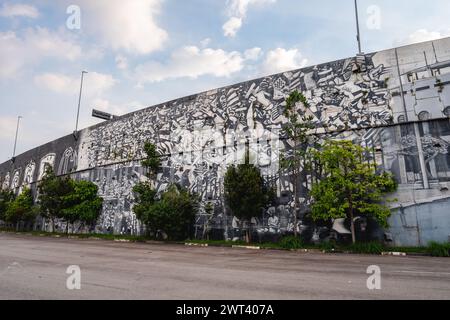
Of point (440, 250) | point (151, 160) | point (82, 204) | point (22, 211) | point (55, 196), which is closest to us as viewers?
point (440, 250)

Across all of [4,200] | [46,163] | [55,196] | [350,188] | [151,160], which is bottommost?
[350,188]

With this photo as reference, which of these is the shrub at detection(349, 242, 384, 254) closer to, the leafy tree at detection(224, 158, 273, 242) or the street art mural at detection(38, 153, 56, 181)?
the leafy tree at detection(224, 158, 273, 242)

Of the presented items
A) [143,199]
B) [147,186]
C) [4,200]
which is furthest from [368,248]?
[4,200]

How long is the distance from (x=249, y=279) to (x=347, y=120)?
1537cm

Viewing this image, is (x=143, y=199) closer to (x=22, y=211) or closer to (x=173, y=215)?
(x=173, y=215)

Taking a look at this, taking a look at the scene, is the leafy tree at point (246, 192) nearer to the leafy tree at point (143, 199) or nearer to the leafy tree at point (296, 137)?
the leafy tree at point (296, 137)

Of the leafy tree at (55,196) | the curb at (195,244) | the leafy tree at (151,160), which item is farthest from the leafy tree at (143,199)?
the leafy tree at (55,196)

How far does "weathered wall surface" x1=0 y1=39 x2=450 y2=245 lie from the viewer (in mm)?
16831

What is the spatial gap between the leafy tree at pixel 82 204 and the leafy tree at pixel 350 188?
78.4ft

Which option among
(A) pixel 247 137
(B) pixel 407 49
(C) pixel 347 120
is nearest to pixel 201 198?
(A) pixel 247 137

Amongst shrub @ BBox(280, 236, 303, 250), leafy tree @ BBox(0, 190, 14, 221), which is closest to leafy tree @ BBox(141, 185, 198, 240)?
shrub @ BBox(280, 236, 303, 250)

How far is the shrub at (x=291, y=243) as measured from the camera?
58.4ft

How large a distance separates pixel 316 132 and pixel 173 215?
12167mm

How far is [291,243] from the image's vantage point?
1820 centimetres
